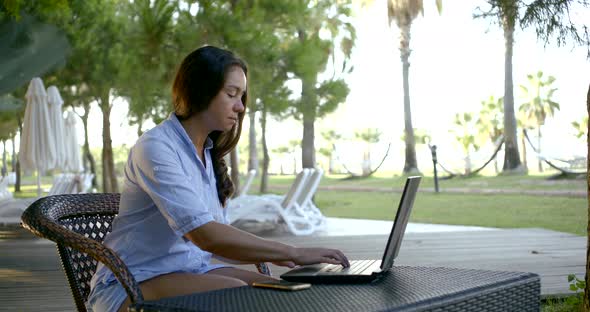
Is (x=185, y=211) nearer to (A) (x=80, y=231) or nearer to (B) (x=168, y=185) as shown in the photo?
(B) (x=168, y=185)

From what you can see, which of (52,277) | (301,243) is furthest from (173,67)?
(52,277)

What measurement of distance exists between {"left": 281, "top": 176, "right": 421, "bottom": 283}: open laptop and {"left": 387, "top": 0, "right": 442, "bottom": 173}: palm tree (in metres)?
20.2

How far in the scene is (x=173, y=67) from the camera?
12234 mm

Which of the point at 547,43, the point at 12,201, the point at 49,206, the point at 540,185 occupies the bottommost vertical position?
the point at 540,185

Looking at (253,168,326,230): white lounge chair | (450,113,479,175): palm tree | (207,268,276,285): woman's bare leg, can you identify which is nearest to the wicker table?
(207,268,276,285): woman's bare leg

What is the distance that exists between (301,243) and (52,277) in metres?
3.02

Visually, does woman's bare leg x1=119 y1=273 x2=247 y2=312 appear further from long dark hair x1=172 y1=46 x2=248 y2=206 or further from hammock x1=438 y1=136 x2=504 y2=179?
hammock x1=438 y1=136 x2=504 y2=179

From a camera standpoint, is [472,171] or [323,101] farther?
[472,171]

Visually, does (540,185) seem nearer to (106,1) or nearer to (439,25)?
(439,25)

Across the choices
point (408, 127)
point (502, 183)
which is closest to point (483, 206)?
point (502, 183)

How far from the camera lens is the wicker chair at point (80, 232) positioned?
1678 millimetres

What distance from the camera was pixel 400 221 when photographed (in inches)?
71.3

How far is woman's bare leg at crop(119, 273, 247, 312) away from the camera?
1795 mm

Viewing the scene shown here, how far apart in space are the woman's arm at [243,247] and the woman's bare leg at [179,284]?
0.22ft
